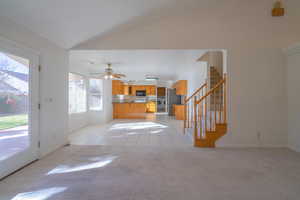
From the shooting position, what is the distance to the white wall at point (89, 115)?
18.4ft

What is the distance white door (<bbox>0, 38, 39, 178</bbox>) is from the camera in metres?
2.34

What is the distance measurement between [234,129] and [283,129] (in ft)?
3.65

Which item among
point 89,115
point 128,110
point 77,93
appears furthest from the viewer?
point 128,110

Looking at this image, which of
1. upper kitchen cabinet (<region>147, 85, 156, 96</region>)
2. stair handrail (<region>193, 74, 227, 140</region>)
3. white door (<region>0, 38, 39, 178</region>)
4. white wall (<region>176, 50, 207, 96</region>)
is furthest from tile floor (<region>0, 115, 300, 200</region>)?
upper kitchen cabinet (<region>147, 85, 156, 96</region>)

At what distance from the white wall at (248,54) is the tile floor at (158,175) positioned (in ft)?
1.53

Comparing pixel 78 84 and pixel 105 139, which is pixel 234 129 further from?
pixel 78 84

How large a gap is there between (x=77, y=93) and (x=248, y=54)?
536 centimetres

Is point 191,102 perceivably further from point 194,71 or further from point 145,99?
point 145,99

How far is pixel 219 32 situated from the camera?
3771 millimetres

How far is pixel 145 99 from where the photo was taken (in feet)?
40.5

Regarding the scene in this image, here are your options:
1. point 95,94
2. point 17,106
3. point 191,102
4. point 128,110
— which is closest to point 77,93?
point 95,94

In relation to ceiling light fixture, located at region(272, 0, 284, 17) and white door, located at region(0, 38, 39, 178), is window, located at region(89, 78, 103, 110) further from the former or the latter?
ceiling light fixture, located at region(272, 0, 284, 17)

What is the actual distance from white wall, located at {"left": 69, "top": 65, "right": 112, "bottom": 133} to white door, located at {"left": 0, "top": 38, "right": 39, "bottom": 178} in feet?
8.21

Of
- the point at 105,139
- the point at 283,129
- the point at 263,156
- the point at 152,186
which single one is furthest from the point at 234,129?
the point at 105,139
